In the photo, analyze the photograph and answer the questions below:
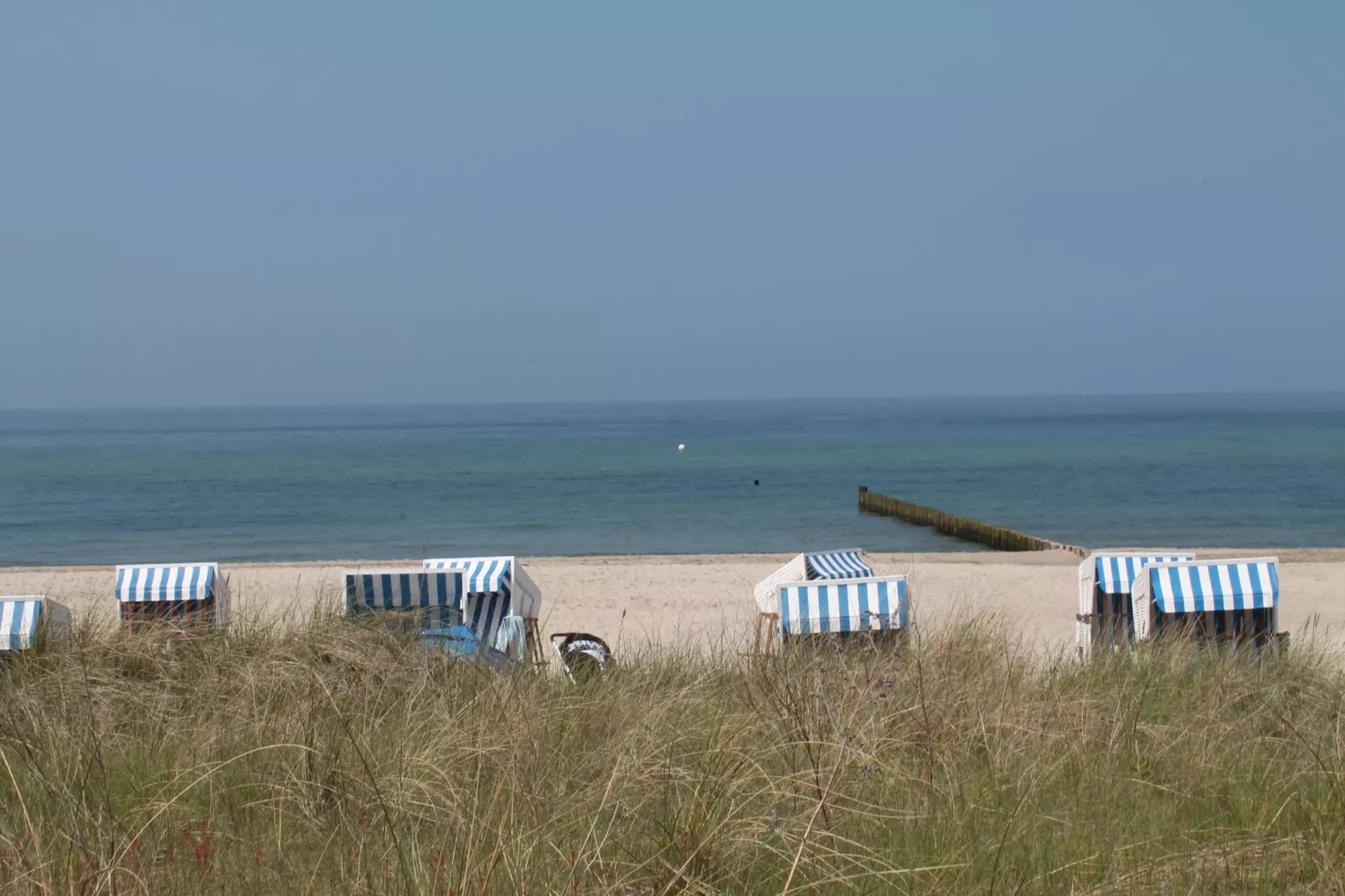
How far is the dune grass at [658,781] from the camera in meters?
2.68

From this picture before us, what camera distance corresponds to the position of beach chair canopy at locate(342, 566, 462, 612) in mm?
8656

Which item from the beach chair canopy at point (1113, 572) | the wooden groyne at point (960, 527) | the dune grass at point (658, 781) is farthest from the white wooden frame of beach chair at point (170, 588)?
the wooden groyne at point (960, 527)

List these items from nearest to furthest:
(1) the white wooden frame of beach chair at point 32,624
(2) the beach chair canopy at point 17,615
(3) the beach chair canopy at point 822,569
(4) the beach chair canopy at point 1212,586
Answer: (1) the white wooden frame of beach chair at point 32,624 → (2) the beach chair canopy at point 17,615 → (4) the beach chair canopy at point 1212,586 → (3) the beach chair canopy at point 822,569

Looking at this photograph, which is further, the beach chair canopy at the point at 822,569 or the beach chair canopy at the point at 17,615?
the beach chair canopy at the point at 822,569

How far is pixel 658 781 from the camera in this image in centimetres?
317

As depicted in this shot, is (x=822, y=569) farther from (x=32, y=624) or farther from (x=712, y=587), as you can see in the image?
(x=32, y=624)

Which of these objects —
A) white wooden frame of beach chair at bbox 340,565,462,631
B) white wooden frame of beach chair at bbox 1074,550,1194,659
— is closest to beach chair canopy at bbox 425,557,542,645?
white wooden frame of beach chair at bbox 340,565,462,631

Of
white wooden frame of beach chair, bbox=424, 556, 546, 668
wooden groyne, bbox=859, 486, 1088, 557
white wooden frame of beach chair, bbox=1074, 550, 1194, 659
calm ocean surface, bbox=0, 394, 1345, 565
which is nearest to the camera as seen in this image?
white wooden frame of beach chair, bbox=424, 556, 546, 668

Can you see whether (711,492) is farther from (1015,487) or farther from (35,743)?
(35,743)

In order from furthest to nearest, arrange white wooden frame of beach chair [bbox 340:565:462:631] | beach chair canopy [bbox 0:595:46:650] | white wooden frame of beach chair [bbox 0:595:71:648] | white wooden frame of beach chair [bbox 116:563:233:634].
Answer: white wooden frame of beach chair [bbox 116:563:233:634] < white wooden frame of beach chair [bbox 340:565:462:631] < beach chair canopy [bbox 0:595:46:650] < white wooden frame of beach chair [bbox 0:595:71:648]

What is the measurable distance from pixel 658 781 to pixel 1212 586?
6.10 meters

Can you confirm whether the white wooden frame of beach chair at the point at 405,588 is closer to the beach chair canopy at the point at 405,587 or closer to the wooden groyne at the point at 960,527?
the beach chair canopy at the point at 405,587

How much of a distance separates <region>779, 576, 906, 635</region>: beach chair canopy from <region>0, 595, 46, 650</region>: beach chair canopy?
184 inches

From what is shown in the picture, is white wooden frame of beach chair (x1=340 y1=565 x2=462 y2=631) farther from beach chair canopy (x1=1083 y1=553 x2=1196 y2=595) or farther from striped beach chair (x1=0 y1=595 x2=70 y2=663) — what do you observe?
beach chair canopy (x1=1083 y1=553 x2=1196 y2=595)
